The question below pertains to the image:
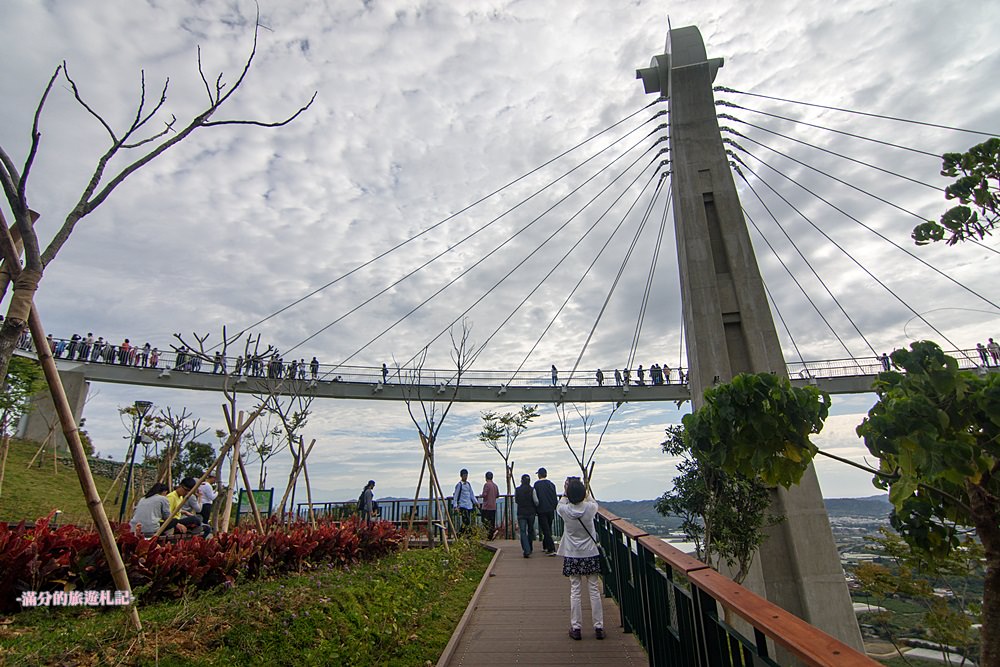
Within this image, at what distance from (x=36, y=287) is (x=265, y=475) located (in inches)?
521

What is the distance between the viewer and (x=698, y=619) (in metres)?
2.51

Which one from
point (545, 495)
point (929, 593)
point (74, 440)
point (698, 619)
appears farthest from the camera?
point (545, 495)

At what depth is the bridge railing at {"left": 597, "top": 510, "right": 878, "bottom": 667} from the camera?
156 centimetres

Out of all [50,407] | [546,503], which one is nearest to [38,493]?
[50,407]

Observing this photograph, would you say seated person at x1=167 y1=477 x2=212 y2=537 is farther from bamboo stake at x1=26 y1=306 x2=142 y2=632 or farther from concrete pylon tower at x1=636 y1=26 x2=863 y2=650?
concrete pylon tower at x1=636 y1=26 x2=863 y2=650

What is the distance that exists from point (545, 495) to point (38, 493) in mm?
13388

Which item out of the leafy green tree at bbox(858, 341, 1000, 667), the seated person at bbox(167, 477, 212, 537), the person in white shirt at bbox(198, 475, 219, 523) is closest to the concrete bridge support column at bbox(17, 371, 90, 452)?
the person in white shirt at bbox(198, 475, 219, 523)

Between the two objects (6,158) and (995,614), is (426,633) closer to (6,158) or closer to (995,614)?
(995,614)

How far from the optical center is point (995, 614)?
131 inches

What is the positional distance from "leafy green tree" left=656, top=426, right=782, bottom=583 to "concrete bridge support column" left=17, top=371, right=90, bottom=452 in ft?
78.7

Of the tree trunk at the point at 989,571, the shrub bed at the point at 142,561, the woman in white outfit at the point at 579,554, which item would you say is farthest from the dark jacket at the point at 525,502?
the tree trunk at the point at 989,571

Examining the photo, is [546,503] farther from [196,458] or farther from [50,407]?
[50,407]

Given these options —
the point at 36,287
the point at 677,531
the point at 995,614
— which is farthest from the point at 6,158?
the point at 677,531

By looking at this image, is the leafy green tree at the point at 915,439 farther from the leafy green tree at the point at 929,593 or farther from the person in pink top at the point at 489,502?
the person in pink top at the point at 489,502
